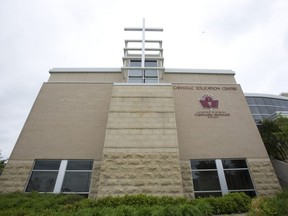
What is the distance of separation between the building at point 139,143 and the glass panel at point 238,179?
0.07 meters

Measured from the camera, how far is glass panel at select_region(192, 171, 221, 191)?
45.0ft

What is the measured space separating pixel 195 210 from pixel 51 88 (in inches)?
654

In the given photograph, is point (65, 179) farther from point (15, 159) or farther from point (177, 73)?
point (177, 73)

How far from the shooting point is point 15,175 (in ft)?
44.8

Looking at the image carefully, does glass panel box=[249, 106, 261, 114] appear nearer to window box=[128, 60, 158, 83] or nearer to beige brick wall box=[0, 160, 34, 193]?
window box=[128, 60, 158, 83]

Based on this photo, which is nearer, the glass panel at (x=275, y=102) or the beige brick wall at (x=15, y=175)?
the beige brick wall at (x=15, y=175)

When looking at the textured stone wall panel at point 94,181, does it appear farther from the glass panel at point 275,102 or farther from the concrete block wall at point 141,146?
the glass panel at point 275,102

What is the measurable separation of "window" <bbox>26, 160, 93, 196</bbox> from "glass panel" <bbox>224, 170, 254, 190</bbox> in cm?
1094

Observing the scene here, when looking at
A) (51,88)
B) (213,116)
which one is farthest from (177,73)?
(51,88)

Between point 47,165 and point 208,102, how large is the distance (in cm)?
A: 1525

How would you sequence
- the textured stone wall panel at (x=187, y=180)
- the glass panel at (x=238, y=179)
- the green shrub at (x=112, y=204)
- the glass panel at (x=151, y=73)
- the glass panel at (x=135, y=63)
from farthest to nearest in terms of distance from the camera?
the glass panel at (x=135, y=63), the glass panel at (x=151, y=73), the glass panel at (x=238, y=179), the textured stone wall panel at (x=187, y=180), the green shrub at (x=112, y=204)

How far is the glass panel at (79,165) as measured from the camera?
14.2 metres

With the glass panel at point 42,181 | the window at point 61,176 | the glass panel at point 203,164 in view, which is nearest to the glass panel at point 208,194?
the glass panel at point 203,164

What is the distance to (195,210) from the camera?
786 cm
